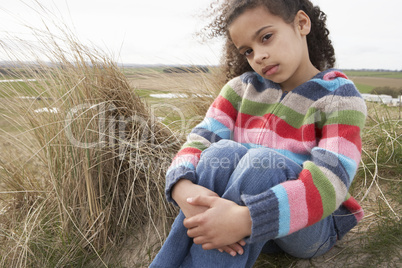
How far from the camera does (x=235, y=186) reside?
1171mm

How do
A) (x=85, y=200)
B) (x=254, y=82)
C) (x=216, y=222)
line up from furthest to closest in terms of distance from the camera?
(x=85, y=200) < (x=254, y=82) < (x=216, y=222)

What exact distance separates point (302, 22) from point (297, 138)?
533 millimetres

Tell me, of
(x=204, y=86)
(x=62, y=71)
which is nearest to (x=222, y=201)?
(x=62, y=71)

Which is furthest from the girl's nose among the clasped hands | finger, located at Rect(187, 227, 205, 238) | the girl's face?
finger, located at Rect(187, 227, 205, 238)

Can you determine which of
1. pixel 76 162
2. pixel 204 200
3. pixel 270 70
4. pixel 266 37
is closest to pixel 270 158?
pixel 204 200

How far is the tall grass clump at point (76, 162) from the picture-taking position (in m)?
1.75

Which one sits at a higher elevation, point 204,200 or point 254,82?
point 254,82

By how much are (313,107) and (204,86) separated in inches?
56.0

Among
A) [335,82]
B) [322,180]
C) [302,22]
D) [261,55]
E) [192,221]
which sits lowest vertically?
[192,221]

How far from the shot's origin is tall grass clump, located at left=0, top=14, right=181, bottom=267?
175 cm

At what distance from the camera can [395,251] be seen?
1.46m

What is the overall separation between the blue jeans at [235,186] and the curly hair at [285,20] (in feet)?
1.95

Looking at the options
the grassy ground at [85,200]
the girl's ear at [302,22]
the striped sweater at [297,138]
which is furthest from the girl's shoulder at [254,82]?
the grassy ground at [85,200]

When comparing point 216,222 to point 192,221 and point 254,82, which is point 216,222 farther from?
point 254,82
